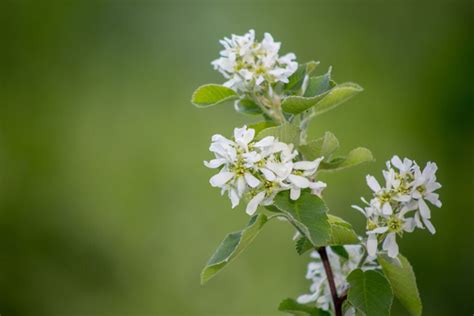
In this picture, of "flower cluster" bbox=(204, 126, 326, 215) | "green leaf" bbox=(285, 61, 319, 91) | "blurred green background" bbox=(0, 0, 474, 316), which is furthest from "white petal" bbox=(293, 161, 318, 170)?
"blurred green background" bbox=(0, 0, 474, 316)

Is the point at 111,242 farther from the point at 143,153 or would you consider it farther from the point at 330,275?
the point at 330,275

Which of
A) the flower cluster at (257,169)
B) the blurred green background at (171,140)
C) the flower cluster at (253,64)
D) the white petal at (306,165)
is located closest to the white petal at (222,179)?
the flower cluster at (257,169)

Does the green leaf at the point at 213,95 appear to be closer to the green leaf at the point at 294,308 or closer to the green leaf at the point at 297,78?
the green leaf at the point at 297,78

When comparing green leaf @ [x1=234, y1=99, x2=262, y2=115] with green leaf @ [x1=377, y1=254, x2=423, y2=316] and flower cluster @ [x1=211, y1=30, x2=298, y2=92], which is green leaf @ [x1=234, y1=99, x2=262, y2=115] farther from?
green leaf @ [x1=377, y1=254, x2=423, y2=316]

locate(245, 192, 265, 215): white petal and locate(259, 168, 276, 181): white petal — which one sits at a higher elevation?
locate(259, 168, 276, 181): white petal

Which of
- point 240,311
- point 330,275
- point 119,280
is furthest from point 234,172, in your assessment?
point 119,280

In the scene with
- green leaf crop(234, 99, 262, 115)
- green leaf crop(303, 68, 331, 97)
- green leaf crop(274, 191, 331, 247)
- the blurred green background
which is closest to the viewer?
green leaf crop(274, 191, 331, 247)
